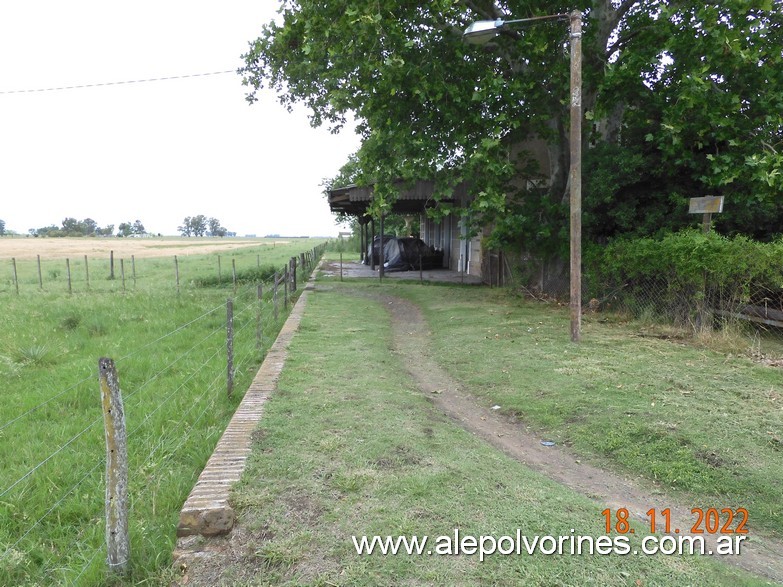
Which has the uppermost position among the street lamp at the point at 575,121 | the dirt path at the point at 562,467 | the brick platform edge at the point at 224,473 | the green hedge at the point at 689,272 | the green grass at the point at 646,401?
the street lamp at the point at 575,121

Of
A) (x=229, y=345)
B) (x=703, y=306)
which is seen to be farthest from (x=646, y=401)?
(x=229, y=345)

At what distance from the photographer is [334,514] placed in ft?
9.83

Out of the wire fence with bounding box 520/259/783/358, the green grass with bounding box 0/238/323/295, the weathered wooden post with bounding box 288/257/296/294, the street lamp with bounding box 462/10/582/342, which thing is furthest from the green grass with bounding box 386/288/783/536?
the green grass with bounding box 0/238/323/295

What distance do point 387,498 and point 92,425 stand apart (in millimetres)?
2736

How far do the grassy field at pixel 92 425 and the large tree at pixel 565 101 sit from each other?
485 cm

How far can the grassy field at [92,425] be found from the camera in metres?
3.08

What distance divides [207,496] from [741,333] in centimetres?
783

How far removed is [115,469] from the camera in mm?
2553

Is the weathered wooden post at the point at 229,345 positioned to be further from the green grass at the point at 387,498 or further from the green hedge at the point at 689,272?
the green hedge at the point at 689,272

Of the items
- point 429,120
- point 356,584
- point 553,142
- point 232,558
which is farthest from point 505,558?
point 553,142

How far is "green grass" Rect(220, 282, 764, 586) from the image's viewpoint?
2539mm

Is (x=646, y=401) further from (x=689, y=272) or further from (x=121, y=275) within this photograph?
(x=121, y=275)

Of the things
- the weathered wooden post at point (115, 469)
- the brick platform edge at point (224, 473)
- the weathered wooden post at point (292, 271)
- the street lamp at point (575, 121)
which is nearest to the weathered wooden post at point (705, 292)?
the street lamp at point (575, 121)

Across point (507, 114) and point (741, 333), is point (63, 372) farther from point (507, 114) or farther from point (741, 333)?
point (741, 333)
